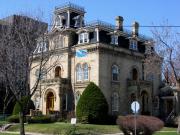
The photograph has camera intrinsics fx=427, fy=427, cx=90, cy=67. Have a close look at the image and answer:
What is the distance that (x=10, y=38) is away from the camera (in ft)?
126

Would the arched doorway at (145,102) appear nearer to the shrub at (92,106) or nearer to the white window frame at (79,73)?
the white window frame at (79,73)

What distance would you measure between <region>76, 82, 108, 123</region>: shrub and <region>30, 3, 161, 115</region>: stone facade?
3.35 metres

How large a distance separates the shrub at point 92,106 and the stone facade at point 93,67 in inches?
132

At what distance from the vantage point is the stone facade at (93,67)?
50.9 m

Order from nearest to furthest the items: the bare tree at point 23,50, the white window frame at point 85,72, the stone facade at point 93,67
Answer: the bare tree at point 23,50 → the stone facade at point 93,67 → the white window frame at point 85,72

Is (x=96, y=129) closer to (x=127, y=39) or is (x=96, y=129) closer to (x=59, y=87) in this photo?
(x=59, y=87)

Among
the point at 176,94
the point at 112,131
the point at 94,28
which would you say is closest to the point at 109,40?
the point at 94,28

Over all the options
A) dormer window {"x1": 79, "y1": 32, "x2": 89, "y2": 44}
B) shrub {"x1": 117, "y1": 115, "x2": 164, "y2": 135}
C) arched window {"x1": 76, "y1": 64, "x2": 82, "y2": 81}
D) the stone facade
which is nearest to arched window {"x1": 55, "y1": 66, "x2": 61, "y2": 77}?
the stone facade

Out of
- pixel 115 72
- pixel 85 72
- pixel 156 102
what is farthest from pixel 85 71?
pixel 156 102

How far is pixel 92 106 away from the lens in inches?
1811

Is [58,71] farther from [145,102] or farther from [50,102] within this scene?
[145,102]

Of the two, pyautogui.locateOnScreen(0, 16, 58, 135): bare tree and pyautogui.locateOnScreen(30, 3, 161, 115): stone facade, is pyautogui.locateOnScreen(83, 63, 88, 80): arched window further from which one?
pyautogui.locateOnScreen(0, 16, 58, 135): bare tree

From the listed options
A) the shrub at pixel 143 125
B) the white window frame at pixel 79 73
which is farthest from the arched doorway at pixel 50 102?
the shrub at pixel 143 125

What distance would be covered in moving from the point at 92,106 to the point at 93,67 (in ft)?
19.9
